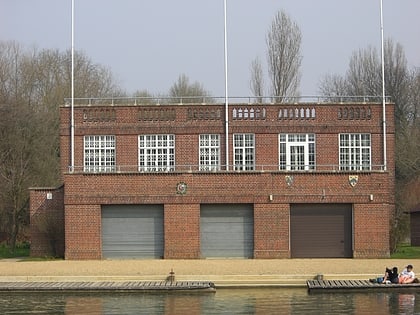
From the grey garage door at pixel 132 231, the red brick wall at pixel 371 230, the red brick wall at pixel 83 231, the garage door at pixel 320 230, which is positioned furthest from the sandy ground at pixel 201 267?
the garage door at pixel 320 230

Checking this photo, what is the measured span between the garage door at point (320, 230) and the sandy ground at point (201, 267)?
93.8 inches

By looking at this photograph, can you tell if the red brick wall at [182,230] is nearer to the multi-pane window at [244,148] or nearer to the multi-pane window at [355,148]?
the multi-pane window at [244,148]

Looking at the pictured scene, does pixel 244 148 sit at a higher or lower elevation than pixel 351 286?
higher

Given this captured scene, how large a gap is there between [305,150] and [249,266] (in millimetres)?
14840

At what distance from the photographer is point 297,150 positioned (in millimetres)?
51094

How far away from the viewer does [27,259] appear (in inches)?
1785

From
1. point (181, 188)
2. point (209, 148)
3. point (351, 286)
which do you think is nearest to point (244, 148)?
point (209, 148)

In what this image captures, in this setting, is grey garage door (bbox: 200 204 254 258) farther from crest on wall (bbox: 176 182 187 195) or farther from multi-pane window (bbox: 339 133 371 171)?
multi-pane window (bbox: 339 133 371 171)

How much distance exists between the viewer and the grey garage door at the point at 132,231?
44.7 meters

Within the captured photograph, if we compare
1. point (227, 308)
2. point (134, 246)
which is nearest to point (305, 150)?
point (134, 246)

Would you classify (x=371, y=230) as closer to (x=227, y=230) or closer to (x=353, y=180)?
(x=353, y=180)

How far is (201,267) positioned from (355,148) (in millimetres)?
17284

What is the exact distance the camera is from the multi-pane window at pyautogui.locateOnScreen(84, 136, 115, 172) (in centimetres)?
5075

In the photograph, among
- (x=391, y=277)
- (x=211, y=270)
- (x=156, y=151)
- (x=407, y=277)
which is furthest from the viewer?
(x=156, y=151)
